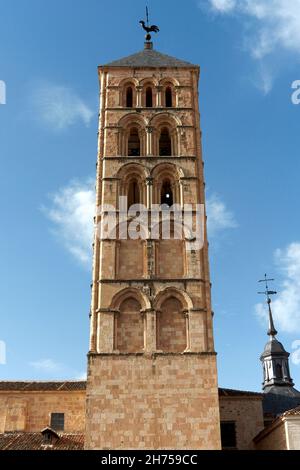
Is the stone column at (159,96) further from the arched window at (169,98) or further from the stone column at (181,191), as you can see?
the stone column at (181,191)

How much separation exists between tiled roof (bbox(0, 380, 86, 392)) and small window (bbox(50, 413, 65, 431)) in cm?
111

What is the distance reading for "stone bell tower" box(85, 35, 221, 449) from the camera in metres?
20.4

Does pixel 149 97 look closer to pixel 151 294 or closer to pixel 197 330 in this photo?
pixel 151 294

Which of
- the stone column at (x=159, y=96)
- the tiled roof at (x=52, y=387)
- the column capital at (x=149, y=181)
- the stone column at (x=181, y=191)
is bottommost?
the tiled roof at (x=52, y=387)

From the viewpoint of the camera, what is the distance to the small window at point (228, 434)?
26.9m

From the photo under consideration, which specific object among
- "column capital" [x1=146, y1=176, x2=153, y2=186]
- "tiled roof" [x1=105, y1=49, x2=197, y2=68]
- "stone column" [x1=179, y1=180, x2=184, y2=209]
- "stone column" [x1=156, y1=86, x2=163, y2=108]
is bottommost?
"stone column" [x1=179, y1=180, x2=184, y2=209]

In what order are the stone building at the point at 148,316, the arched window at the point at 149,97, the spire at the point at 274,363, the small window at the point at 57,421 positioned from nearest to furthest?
the stone building at the point at 148,316, the small window at the point at 57,421, the arched window at the point at 149,97, the spire at the point at 274,363

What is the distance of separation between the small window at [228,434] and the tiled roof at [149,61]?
17.5 m

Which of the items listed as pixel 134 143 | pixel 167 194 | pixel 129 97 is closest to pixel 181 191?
pixel 167 194

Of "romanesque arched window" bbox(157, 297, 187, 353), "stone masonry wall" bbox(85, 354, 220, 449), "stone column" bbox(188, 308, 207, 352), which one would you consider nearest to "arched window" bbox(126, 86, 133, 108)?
"romanesque arched window" bbox(157, 297, 187, 353)

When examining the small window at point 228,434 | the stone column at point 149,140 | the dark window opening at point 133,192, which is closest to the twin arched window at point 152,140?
the stone column at point 149,140

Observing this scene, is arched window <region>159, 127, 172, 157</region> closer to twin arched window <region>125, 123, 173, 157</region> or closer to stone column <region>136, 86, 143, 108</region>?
twin arched window <region>125, 123, 173, 157</region>
